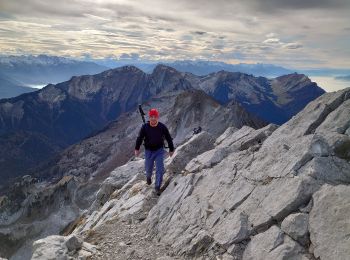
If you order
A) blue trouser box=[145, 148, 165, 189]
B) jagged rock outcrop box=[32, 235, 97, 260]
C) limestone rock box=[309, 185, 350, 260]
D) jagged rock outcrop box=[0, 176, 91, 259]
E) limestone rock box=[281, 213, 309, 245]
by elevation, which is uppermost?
limestone rock box=[309, 185, 350, 260]

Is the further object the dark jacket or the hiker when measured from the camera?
the dark jacket

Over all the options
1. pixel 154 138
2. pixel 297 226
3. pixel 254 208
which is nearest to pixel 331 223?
pixel 297 226

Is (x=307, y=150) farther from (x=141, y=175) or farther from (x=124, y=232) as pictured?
(x=141, y=175)

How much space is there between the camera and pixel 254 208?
56.6ft

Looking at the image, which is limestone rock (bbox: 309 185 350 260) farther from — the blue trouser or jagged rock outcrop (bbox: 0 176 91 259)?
jagged rock outcrop (bbox: 0 176 91 259)

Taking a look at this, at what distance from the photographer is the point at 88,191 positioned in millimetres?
121062

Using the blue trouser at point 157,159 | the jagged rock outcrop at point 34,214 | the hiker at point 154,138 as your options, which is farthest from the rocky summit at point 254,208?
the jagged rock outcrop at point 34,214

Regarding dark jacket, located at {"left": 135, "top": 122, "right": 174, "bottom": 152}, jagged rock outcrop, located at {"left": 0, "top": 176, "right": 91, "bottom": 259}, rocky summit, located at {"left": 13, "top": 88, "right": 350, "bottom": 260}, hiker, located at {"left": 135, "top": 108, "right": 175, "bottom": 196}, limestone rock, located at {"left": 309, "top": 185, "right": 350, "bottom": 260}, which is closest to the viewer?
limestone rock, located at {"left": 309, "top": 185, "right": 350, "bottom": 260}

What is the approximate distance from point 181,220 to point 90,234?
5478mm

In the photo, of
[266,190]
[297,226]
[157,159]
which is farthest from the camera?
[157,159]

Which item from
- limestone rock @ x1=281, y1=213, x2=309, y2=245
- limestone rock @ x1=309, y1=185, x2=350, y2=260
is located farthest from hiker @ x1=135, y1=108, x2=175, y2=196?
limestone rock @ x1=309, y1=185, x2=350, y2=260

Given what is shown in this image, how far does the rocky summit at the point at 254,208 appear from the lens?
14218 mm

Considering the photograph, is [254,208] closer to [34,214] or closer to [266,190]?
[266,190]

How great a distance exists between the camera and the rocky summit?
1422 cm
